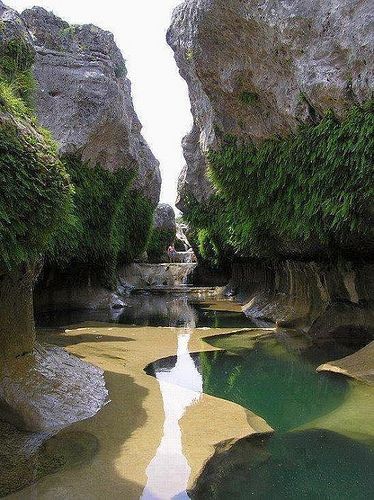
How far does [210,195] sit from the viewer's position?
70.9 feet

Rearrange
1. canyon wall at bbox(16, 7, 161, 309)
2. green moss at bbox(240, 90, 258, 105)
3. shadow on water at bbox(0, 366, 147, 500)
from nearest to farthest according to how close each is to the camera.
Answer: shadow on water at bbox(0, 366, 147, 500), green moss at bbox(240, 90, 258, 105), canyon wall at bbox(16, 7, 161, 309)

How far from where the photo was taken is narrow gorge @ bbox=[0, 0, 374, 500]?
4691 millimetres

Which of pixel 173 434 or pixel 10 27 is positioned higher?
pixel 10 27

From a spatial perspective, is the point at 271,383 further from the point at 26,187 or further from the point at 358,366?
the point at 26,187

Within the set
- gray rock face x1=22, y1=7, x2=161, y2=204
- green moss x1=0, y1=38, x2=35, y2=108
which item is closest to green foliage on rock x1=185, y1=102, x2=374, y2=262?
gray rock face x1=22, y1=7, x2=161, y2=204

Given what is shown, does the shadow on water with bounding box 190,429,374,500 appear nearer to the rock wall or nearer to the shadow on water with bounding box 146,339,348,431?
the shadow on water with bounding box 146,339,348,431

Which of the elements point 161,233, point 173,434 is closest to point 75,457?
point 173,434

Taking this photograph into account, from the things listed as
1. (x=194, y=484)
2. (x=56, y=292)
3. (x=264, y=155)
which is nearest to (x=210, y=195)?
(x=56, y=292)

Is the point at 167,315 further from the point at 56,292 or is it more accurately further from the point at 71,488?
the point at 71,488

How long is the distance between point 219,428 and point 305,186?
6.07 meters

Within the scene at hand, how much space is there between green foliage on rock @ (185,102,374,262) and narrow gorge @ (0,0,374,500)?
5 cm

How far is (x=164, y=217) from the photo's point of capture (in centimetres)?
4284

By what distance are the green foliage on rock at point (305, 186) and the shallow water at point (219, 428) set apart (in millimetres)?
2697

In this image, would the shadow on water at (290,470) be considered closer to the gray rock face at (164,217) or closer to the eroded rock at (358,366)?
the eroded rock at (358,366)
